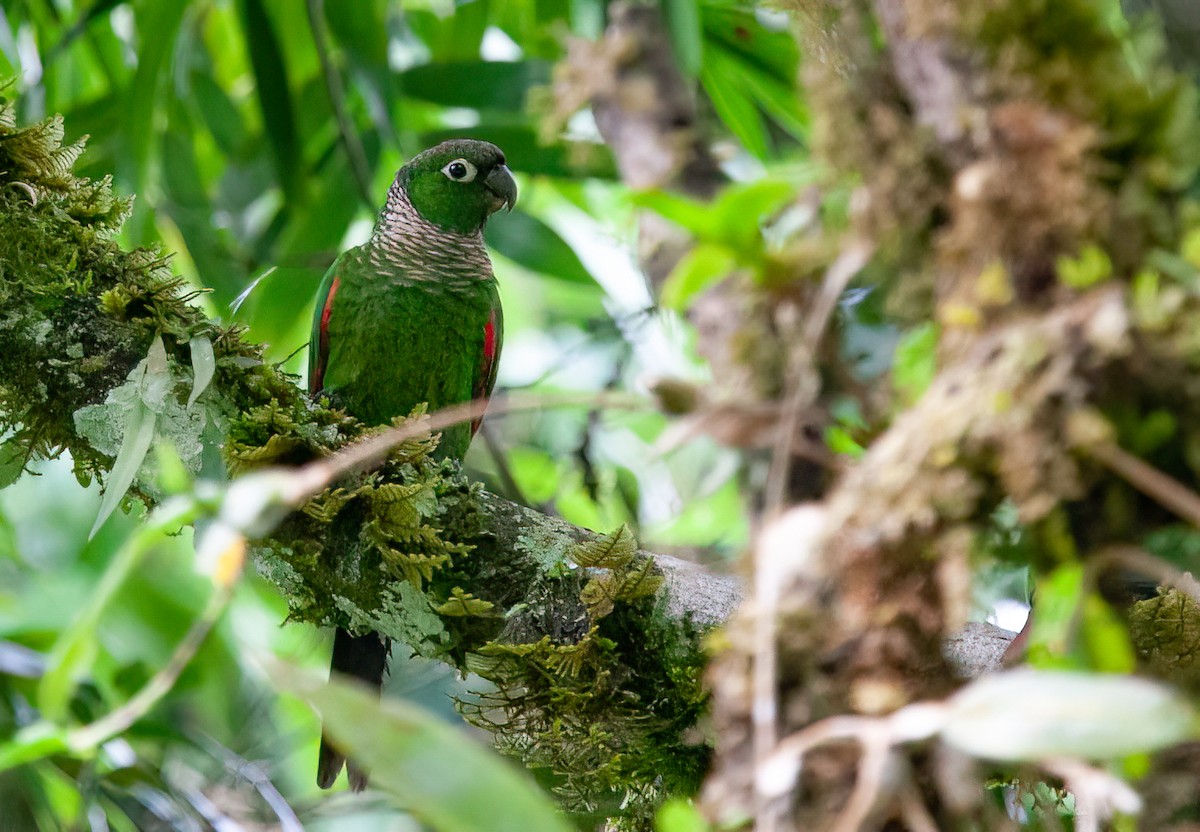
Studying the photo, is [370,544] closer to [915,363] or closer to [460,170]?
[915,363]

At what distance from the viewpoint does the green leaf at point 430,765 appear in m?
0.63

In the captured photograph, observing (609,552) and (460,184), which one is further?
(460,184)

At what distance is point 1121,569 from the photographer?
76 cm

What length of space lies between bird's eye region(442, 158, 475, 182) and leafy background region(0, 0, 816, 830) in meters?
0.15

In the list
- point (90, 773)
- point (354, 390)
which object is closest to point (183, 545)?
point (354, 390)

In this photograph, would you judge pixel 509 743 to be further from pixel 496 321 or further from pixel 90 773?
pixel 496 321

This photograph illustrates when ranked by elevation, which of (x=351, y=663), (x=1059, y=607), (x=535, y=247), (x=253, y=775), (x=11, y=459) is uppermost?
(x=1059, y=607)

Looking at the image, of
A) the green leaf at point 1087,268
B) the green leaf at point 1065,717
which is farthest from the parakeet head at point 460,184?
the green leaf at point 1065,717

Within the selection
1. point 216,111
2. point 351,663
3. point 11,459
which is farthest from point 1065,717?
point 216,111

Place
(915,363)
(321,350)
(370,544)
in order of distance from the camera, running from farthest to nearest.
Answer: (321,350) < (370,544) < (915,363)

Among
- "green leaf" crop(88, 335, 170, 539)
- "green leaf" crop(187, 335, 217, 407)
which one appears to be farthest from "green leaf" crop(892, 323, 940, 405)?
"green leaf" crop(187, 335, 217, 407)

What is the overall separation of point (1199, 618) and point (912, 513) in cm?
94

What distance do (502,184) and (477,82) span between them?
299 millimetres

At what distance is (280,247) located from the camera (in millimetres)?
3385
